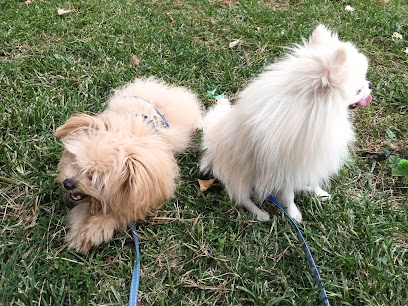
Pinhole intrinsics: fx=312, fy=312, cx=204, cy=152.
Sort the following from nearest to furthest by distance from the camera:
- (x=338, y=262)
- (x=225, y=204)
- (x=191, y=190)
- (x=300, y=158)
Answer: (x=300, y=158)
(x=338, y=262)
(x=225, y=204)
(x=191, y=190)

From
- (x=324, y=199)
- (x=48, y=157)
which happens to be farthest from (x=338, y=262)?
(x=48, y=157)

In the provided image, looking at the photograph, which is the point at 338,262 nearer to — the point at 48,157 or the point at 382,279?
the point at 382,279

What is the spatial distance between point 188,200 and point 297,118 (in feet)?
4.13

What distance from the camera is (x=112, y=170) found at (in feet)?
6.32

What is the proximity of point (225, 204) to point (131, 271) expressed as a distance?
34.0 inches

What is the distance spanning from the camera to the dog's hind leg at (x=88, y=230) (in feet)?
7.20

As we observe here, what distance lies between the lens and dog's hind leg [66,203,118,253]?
2193 mm

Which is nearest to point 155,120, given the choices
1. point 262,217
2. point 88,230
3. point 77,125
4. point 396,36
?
point 77,125

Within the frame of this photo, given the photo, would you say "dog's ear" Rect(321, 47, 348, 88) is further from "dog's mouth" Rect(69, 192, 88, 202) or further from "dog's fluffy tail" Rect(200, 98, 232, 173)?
"dog's mouth" Rect(69, 192, 88, 202)

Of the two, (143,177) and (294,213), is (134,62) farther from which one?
(294,213)

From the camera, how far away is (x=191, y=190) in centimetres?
271

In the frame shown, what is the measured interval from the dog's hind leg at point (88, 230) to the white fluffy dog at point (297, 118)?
0.98 m

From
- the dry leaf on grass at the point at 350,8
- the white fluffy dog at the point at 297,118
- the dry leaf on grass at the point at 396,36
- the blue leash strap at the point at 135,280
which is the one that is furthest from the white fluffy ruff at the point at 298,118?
the dry leaf on grass at the point at 350,8

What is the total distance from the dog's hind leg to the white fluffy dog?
98cm
